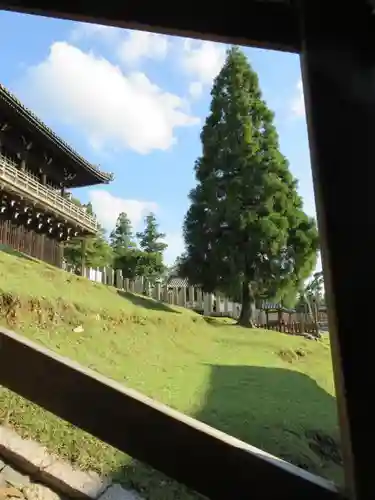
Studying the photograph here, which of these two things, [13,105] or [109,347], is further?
[13,105]

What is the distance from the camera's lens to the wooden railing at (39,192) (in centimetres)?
1345

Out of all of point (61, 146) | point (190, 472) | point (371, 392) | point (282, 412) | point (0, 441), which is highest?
point (61, 146)

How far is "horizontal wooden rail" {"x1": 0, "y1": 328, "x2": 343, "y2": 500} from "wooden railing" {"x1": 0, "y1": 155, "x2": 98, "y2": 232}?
13.1m

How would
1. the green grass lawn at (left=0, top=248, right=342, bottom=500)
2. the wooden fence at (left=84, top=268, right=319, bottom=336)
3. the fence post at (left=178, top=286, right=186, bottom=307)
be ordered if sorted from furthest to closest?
1. the fence post at (left=178, top=286, right=186, bottom=307)
2. the wooden fence at (left=84, top=268, right=319, bottom=336)
3. the green grass lawn at (left=0, top=248, right=342, bottom=500)

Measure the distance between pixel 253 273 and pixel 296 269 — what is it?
1.46 meters

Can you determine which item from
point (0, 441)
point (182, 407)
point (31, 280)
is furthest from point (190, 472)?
point (31, 280)

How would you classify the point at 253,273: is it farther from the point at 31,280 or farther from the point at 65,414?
the point at 65,414

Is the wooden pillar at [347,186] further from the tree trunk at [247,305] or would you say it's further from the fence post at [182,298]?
the fence post at [182,298]

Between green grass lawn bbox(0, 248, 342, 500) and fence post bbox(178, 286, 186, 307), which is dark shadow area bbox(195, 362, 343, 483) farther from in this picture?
fence post bbox(178, 286, 186, 307)

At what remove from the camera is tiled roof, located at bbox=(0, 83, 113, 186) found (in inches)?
513

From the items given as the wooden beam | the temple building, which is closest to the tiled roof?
the temple building

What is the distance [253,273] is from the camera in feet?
48.0

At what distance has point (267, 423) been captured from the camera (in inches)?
179

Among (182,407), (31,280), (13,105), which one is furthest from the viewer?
(13,105)
